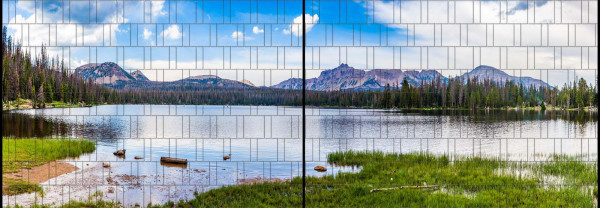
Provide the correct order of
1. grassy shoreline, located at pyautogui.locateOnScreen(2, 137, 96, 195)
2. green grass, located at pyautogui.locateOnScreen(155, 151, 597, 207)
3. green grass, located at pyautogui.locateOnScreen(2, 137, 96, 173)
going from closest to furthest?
green grass, located at pyautogui.locateOnScreen(155, 151, 597, 207) → grassy shoreline, located at pyautogui.locateOnScreen(2, 137, 96, 195) → green grass, located at pyautogui.locateOnScreen(2, 137, 96, 173)

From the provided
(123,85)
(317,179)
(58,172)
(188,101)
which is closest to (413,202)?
(317,179)

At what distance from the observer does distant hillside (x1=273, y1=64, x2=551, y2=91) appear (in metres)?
10.2

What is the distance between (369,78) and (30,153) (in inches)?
515

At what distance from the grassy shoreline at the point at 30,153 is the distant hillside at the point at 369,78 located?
7516 mm

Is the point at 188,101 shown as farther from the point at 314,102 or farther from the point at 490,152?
the point at 490,152

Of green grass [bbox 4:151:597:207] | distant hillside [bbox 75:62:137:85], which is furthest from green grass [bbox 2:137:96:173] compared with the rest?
green grass [bbox 4:151:597:207]

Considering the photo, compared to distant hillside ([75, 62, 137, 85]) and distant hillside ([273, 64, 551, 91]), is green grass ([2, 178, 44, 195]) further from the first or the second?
distant hillside ([273, 64, 551, 91])

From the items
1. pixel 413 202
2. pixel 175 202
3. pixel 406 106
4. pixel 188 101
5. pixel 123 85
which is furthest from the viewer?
pixel 123 85

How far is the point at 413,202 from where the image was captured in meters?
8.88

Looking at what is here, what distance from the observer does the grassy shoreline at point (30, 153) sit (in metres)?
11.1

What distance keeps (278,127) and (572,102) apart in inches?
339

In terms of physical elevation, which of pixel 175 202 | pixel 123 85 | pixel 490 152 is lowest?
pixel 175 202

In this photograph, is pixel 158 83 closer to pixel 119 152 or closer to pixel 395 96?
pixel 395 96

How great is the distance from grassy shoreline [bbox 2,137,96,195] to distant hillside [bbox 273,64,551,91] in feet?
24.7
